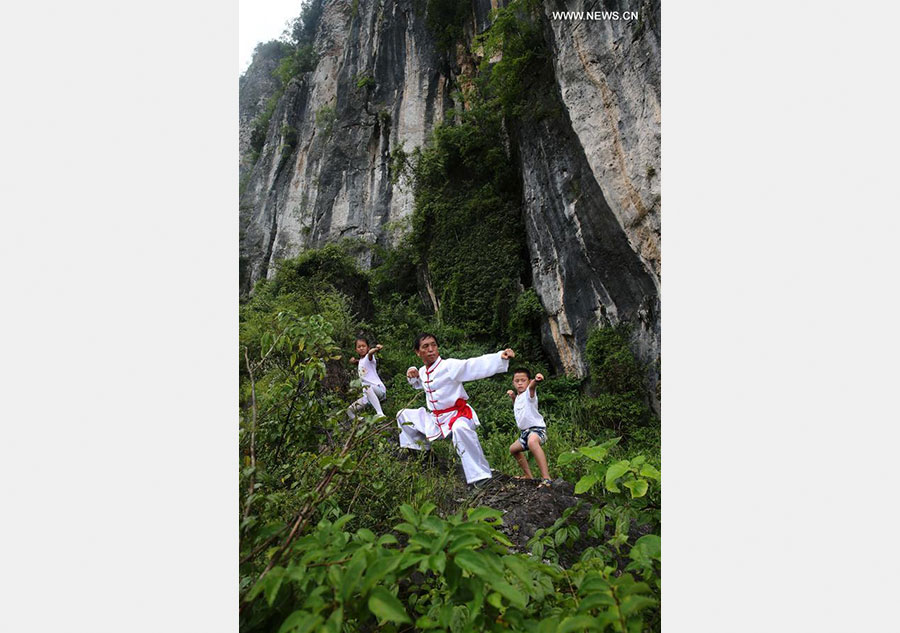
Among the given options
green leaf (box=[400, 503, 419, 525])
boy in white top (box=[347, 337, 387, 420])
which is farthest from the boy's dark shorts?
green leaf (box=[400, 503, 419, 525])

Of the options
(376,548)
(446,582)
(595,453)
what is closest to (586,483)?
(595,453)

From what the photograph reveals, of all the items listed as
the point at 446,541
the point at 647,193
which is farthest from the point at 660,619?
the point at 647,193

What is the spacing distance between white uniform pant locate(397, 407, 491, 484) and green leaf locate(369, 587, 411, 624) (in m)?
2.16

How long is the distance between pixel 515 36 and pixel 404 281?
3.82m

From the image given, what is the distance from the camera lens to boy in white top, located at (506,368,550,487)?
3320 millimetres

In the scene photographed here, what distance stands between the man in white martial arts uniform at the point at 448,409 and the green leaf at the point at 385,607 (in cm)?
217

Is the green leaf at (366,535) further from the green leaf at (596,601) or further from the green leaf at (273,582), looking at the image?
the green leaf at (596,601)

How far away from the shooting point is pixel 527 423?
343cm

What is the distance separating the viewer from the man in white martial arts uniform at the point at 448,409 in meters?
3.23

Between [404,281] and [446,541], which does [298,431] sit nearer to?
[446,541]

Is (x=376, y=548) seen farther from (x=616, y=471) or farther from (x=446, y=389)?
(x=446, y=389)

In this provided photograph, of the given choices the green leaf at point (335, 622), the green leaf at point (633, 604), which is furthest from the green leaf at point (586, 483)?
the green leaf at point (335, 622)

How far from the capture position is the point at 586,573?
1.46 metres

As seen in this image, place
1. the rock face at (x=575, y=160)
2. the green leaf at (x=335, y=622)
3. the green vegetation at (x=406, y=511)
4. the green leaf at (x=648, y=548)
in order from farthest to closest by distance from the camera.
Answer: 1. the rock face at (x=575, y=160)
2. the green leaf at (x=648, y=548)
3. the green vegetation at (x=406, y=511)
4. the green leaf at (x=335, y=622)
